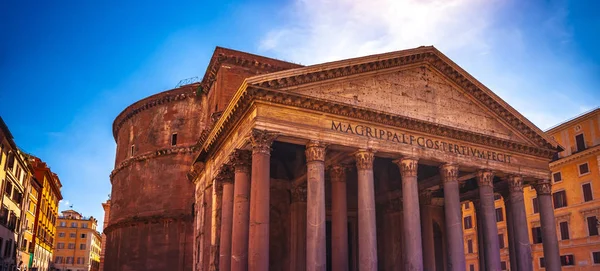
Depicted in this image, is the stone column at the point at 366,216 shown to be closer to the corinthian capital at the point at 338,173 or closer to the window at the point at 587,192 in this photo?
the corinthian capital at the point at 338,173

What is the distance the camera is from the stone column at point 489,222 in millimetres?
18141

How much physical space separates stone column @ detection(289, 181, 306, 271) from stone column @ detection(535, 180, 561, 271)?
31.5 ft

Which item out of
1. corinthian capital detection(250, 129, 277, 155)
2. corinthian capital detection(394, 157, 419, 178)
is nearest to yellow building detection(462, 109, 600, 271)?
corinthian capital detection(394, 157, 419, 178)

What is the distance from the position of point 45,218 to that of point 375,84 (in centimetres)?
4106

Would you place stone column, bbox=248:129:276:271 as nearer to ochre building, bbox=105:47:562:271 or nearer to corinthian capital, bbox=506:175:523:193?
ochre building, bbox=105:47:562:271

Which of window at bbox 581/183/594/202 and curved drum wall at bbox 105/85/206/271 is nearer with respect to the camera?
curved drum wall at bbox 105/85/206/271

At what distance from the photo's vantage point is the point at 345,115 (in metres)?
16.8

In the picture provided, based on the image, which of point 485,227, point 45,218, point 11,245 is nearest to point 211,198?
point 485,227

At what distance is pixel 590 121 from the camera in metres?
29.8

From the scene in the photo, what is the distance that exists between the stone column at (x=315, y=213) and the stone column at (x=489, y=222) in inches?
272

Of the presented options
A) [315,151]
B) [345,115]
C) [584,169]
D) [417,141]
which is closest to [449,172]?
[417,141]

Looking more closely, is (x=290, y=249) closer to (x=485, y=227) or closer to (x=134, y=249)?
(x=485, y=227)

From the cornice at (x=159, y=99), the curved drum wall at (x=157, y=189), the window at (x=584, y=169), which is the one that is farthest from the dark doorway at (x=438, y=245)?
the cornice at (x=159, y=99)

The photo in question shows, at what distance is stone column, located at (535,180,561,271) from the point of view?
1964 cm
